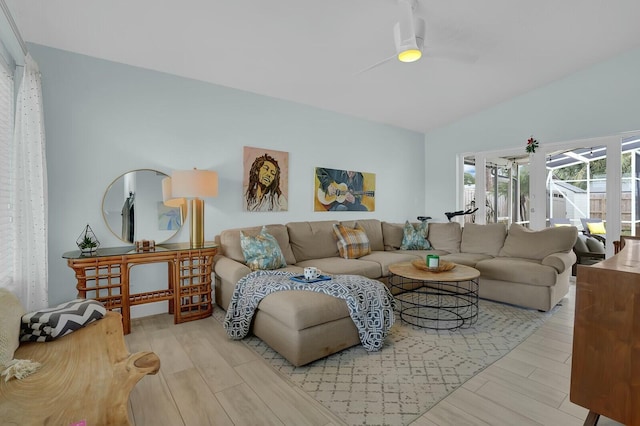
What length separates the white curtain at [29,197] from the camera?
2.25 meters

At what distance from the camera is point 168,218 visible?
11.3 ft

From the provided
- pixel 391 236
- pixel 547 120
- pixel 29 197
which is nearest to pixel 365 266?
pixel 391 236

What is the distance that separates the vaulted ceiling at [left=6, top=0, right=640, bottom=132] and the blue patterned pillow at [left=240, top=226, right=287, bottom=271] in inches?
72.9

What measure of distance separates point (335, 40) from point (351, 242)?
7.59 feet

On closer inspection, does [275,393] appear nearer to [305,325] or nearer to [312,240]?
[305,325]

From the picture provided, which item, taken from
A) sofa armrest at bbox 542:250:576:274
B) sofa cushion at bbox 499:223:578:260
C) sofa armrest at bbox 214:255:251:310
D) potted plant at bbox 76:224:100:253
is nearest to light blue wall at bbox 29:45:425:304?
potted plant at bbox 76:224:100:253

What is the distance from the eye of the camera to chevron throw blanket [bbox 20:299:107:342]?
1.64 m

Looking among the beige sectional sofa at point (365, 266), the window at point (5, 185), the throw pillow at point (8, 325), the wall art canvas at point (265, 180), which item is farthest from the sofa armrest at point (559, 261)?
the window at point (5, 185)

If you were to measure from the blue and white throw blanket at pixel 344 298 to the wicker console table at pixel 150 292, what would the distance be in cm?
66

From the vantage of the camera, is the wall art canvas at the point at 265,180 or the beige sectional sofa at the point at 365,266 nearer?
the beige sectional sofa at the point at 365,266

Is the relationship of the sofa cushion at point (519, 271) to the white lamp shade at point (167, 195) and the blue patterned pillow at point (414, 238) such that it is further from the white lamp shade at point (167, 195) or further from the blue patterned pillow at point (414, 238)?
the white lamp shade at point (167, 195)

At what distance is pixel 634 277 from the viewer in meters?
1.20

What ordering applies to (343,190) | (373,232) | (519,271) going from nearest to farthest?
(519,271) → (373,232) → (343,190)

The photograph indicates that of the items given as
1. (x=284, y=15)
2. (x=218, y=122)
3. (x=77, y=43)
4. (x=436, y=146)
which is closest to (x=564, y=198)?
(x=436, y=146)
